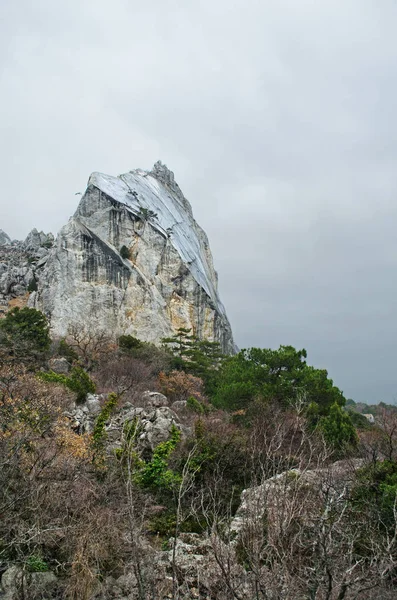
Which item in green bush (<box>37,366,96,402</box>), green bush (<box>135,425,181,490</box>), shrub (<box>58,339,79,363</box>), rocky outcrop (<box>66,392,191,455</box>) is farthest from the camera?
shrub (<box>58,339,79,363</box>)

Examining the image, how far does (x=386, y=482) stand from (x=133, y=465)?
642 cm

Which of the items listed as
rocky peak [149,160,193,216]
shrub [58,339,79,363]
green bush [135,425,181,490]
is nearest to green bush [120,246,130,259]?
shrub [58,339,79,363]

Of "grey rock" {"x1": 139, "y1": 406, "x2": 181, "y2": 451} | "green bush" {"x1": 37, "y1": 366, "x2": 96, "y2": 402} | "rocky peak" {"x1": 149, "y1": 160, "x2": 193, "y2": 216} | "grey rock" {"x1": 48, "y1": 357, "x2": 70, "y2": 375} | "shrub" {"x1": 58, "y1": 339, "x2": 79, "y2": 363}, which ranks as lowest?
"grey rock" {"x1": 139, "y1": 406, "x2": 181, "y2": 451}

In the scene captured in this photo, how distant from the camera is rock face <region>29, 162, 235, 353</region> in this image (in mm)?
43625

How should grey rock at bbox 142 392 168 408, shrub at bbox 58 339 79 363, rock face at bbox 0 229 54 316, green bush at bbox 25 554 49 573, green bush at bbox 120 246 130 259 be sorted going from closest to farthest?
green bush at bbox 25 554 49 573 → grey rock at bbox 142 392 168 408 → shrub at bbox 58 339 79 363 → green bush at bbox 120 246 130 259 → rock face at bbox 0 229 54 316

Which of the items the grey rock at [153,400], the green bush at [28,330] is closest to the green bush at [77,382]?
the grey rock at [153,400]

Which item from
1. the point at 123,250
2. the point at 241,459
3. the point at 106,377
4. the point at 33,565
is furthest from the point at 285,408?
the point at 123,250

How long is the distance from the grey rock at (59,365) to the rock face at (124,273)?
15.1 metres

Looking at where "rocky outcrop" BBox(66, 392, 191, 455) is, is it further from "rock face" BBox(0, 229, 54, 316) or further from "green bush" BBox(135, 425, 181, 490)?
"rock face" BBox(0, 229, 54, 316)

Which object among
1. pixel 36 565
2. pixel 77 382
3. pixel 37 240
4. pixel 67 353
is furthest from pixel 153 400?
pixel 37 240

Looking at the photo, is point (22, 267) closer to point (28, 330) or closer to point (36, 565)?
point (28, 330)

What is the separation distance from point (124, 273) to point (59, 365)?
20.8m

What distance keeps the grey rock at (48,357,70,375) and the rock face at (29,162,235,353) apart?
15055mm

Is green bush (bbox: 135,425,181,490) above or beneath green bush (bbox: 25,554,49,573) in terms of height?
above
